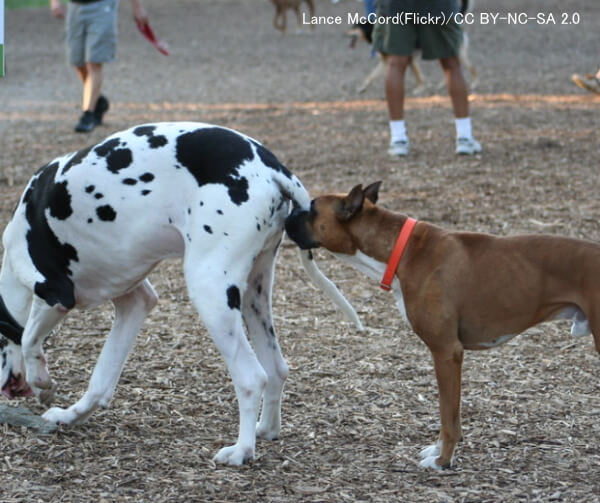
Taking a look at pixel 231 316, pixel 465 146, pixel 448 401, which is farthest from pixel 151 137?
pixel 465 146

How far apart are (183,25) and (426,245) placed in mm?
20294

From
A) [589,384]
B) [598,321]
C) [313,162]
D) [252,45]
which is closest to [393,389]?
[589,384]

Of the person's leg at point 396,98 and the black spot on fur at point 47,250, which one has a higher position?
the black spot on fur at point 47,250

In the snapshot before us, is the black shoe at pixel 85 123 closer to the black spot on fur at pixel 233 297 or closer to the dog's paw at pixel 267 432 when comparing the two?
the dog's paw at pixel 267 432

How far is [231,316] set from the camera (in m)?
3.53

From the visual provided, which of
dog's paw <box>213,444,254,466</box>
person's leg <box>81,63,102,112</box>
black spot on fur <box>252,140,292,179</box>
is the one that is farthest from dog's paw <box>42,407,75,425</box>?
person's leg <box>81,63,102,112</box>

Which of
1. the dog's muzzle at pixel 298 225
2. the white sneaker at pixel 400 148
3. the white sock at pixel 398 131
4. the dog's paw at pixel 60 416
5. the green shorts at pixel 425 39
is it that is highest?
the dog's muzzle at pixel 298 225

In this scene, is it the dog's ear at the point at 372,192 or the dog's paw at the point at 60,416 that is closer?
the dog's ear at the point at 372,192

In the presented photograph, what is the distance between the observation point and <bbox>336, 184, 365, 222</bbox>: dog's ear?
3633 mm

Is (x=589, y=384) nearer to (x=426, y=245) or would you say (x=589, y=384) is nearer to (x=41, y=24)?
(x=426, y=245)

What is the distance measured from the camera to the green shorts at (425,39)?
834cm

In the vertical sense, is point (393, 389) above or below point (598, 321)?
below

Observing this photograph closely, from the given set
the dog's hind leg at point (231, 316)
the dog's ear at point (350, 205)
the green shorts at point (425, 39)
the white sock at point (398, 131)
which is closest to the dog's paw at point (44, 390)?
the dog's hind leg at point (231, 316)

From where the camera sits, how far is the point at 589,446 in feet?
12.3
